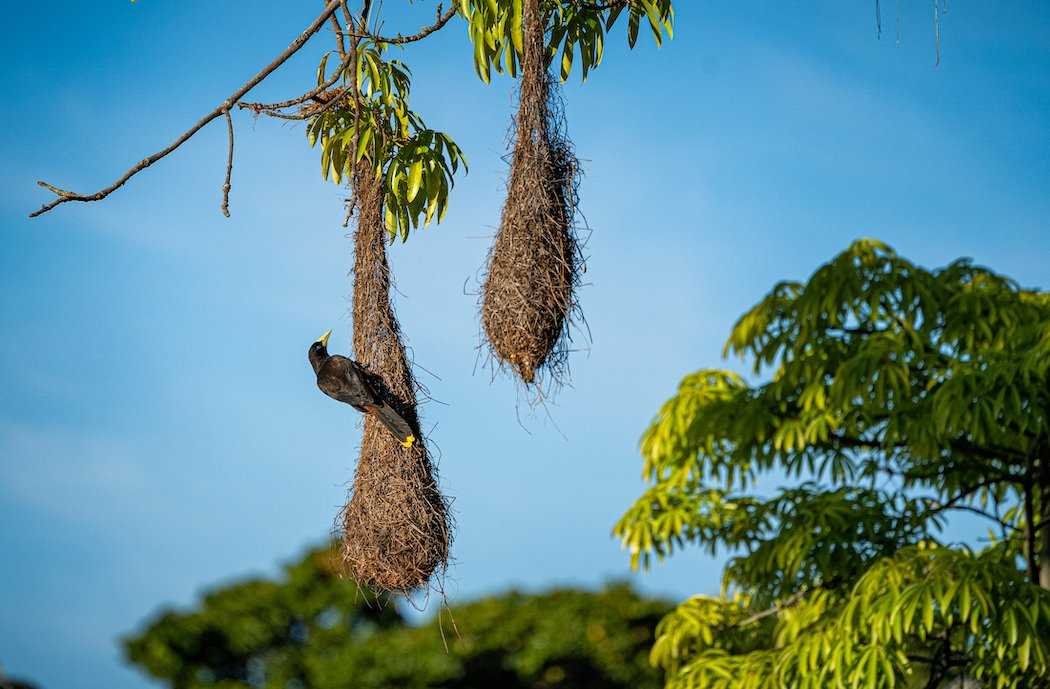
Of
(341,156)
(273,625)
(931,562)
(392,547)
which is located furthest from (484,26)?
(273,625)

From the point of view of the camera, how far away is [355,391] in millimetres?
2869

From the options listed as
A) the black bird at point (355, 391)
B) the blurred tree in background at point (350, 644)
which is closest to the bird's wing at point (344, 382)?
the black bird at point (355, 391)

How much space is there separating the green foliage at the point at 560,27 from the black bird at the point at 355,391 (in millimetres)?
808

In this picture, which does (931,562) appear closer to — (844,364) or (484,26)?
(844,364)

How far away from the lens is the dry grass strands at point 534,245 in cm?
290

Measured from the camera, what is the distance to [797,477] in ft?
17.5

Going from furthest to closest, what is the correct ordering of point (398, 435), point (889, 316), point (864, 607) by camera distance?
A: point (889, 316)
point (864, 607)
point (398, 435)

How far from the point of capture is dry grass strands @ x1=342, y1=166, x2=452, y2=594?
2.95 meters

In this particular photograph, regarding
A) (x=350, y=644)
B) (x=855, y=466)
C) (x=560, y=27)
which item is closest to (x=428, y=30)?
Result: (x=560, y=27)

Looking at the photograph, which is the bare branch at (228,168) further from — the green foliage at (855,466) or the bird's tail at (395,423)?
the green foliage at (855,466)

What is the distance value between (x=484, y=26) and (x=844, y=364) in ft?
7.90

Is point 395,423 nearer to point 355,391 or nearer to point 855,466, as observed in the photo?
point 355,391

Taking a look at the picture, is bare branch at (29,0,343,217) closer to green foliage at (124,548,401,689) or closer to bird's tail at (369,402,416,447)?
bird's tail at (369,402,416,447)

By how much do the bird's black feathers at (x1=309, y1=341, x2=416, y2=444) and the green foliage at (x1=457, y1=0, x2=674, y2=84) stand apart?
2.65 ft
